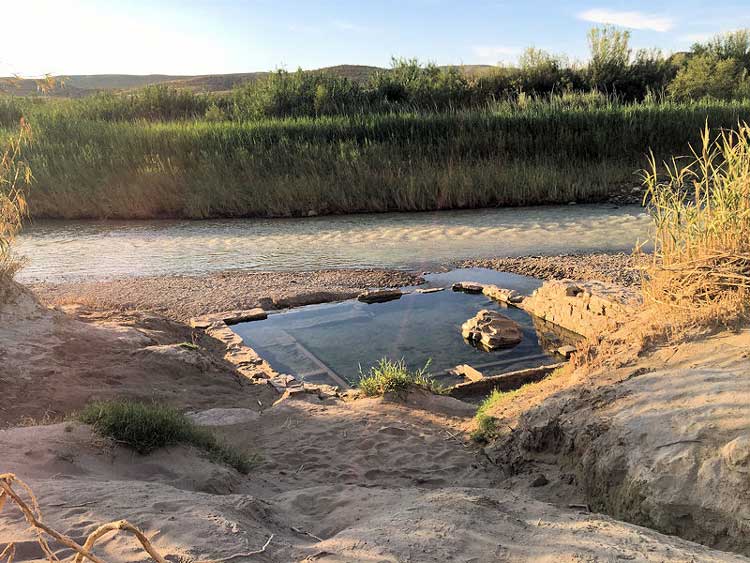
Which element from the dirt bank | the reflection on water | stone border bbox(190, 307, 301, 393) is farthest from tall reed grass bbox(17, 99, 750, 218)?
the dirt bank

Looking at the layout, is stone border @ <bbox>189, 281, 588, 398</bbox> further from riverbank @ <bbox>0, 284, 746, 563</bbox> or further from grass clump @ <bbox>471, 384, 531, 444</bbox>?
grass clump @ <bbox>471, 384, 531, 444</bbox>

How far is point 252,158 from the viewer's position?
52.5 ft

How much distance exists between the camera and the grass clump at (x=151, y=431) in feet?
12.7

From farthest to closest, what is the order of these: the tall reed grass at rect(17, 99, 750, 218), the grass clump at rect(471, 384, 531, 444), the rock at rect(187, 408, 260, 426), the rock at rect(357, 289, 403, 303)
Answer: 1. the tall reed grass at rect(17, 99, 750, 218)
2. the rock at rect(357, 289, 403, 303)
3. the rock at rect(187, 408, 260, 426)
4. the grass clump at rect(471, 384, 531, 444)

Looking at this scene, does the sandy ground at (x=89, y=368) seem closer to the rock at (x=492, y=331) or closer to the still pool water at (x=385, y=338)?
the still pool water at (x=385, y=338)

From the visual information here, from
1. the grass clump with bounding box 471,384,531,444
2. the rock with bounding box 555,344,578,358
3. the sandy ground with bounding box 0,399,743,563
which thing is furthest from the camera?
the rock with bounding box 555,344,578,358

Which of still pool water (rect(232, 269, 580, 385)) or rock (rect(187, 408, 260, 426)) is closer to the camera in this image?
rock (rect(187, 408, 260, 426))

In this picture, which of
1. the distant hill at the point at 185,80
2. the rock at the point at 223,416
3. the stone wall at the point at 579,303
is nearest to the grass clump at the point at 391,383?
the rock at the point at 223,416

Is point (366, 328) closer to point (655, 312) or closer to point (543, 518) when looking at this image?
point (655, 312)

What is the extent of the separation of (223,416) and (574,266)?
21.4 ft

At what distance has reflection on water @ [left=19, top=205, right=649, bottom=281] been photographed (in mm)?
10852

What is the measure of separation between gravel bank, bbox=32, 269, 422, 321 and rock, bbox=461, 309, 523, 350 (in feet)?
7.02

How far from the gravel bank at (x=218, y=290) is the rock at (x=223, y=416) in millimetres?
2991

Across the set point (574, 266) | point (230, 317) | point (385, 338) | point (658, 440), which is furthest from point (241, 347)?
point (574, 266)
